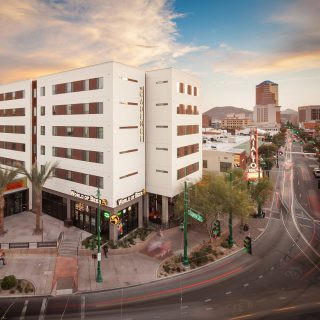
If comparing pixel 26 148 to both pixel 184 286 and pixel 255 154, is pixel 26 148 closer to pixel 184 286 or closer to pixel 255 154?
pixel 184 286

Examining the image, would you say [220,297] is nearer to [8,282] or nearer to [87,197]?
[8,282]

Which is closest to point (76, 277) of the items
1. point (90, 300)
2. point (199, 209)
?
point (90, 300)

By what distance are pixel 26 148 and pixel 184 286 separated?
1483 inches

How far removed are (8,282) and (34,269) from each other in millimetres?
4423

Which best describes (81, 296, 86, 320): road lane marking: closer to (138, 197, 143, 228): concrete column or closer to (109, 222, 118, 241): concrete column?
(109, 222, 118, 241): concrete column

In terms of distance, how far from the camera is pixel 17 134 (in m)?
53.0

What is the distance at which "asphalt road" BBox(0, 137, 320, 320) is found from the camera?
2442 centimetres

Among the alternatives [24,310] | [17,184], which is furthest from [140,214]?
[17,184]

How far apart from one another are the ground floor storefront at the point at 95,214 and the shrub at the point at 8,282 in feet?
42.9

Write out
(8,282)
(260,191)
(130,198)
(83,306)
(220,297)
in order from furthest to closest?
(260,191), (130,198), (8,282), (220,297), (83,306)

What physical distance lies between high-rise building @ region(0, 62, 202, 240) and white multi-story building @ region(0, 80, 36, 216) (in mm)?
281

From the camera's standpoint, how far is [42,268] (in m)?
32.5

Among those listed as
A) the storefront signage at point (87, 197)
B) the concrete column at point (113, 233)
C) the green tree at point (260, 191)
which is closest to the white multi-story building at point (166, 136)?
the concrete column at point (113, 233)

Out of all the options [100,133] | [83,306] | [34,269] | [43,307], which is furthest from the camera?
[100,133]
